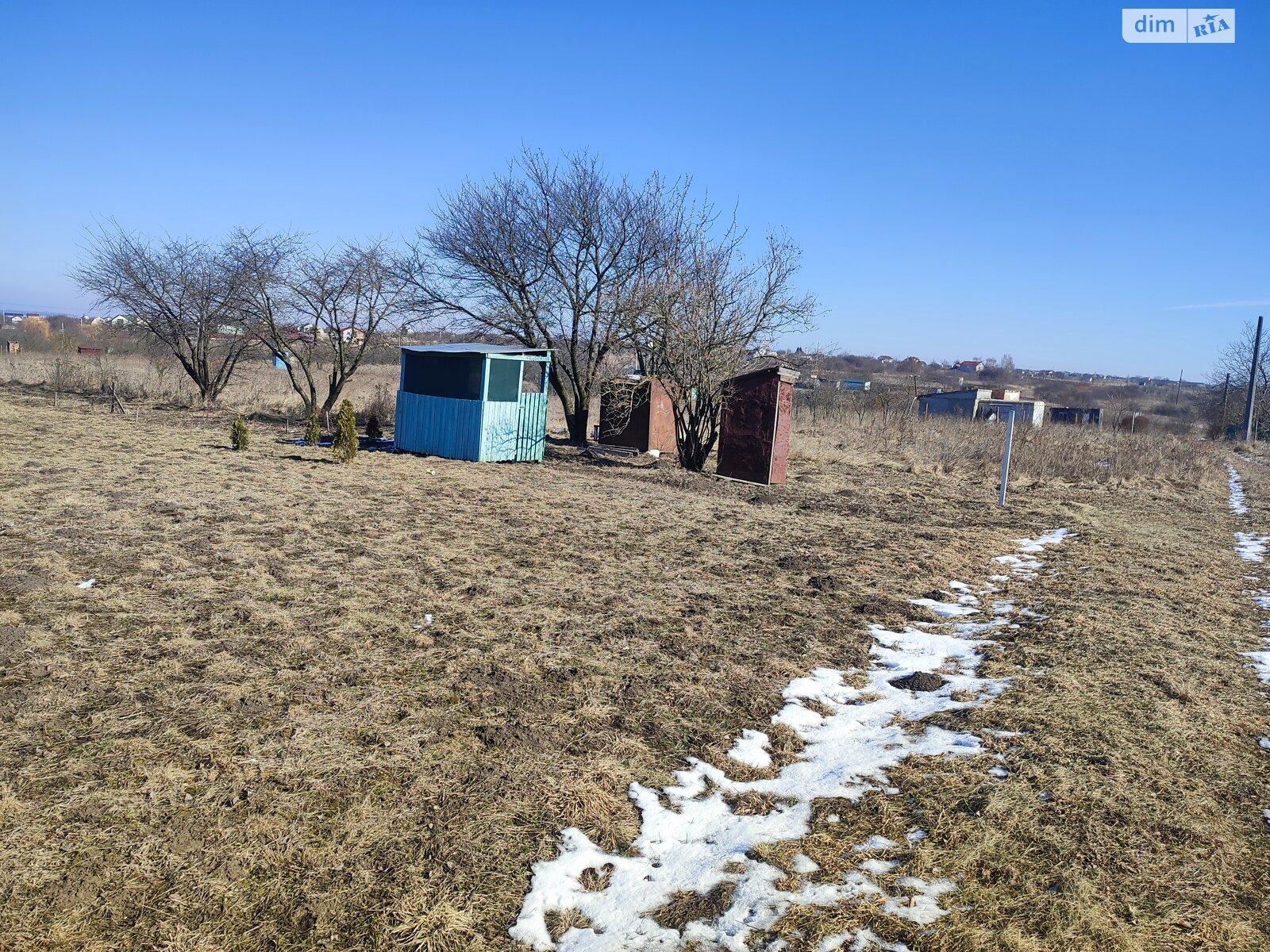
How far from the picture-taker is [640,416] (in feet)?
56.5

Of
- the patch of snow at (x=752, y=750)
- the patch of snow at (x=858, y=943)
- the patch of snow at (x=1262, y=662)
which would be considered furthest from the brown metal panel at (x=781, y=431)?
the patch of snow at (x=858, y=943)

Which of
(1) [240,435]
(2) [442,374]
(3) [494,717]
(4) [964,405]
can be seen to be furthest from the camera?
(4) [964,405]

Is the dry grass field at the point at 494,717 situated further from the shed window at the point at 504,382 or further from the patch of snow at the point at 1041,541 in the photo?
the shed window at the point at 504,382

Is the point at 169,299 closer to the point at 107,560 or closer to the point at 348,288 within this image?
the point at 348,288

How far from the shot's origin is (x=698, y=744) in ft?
13.0

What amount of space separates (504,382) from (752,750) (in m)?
11.4

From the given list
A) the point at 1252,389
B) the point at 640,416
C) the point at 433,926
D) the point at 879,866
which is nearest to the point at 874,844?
the point at 879,866

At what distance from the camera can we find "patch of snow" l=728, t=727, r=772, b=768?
3.84m

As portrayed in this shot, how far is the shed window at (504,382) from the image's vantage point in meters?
14.3

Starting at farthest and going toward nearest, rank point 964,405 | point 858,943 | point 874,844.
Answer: point 964,405 < point 874,844 < point 858,943

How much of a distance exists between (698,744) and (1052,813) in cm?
157

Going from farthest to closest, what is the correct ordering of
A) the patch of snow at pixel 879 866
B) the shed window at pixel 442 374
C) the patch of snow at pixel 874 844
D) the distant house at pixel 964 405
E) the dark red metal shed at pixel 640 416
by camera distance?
1. the distant house at pixel 964 405
2. the dark red metal shed at pixel 640 416
3. the shed window at pixel 442 374
4. the patch of snow at pixel 874 844
5. the patch of snow at pixel 879 866

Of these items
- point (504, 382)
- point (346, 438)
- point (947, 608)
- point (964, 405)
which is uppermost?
point (964, 405)

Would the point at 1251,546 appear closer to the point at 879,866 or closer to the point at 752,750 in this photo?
the point at 752,750
